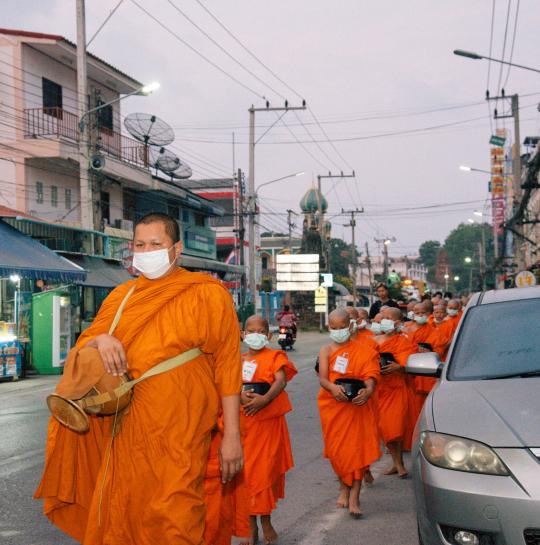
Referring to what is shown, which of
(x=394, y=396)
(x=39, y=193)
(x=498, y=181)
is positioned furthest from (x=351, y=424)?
(x=498, y=181)

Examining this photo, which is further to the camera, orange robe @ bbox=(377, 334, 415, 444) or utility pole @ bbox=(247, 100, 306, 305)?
utility pole @ bbox=(247, 100, 306, 305)

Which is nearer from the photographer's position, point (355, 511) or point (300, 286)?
point (355, 511)

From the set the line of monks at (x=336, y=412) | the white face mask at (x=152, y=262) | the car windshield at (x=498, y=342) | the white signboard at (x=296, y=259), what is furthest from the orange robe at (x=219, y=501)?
the white signboard at (x=296, y=259)

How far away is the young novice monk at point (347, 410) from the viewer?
6543 millimetres

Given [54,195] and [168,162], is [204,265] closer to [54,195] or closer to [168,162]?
[168,162]

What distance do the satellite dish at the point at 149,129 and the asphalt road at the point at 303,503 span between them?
69.6 feet

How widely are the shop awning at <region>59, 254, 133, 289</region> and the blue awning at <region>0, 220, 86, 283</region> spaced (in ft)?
3.78

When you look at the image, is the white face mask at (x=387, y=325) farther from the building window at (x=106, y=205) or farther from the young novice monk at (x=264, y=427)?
the building window at (x=106, y=205)

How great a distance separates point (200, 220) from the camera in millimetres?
41750

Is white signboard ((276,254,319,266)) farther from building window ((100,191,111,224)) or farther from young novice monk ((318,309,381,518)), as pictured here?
young novice monk ((318,309,381,518))

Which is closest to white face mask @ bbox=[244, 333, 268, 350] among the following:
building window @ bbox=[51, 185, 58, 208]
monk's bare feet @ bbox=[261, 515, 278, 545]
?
monk's bare feet @ bbox=[261, 515, 278, 545]

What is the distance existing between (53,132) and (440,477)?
24.7 meters

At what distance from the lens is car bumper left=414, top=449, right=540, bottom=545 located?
353 cm

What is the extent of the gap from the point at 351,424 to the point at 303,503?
2.49ft
